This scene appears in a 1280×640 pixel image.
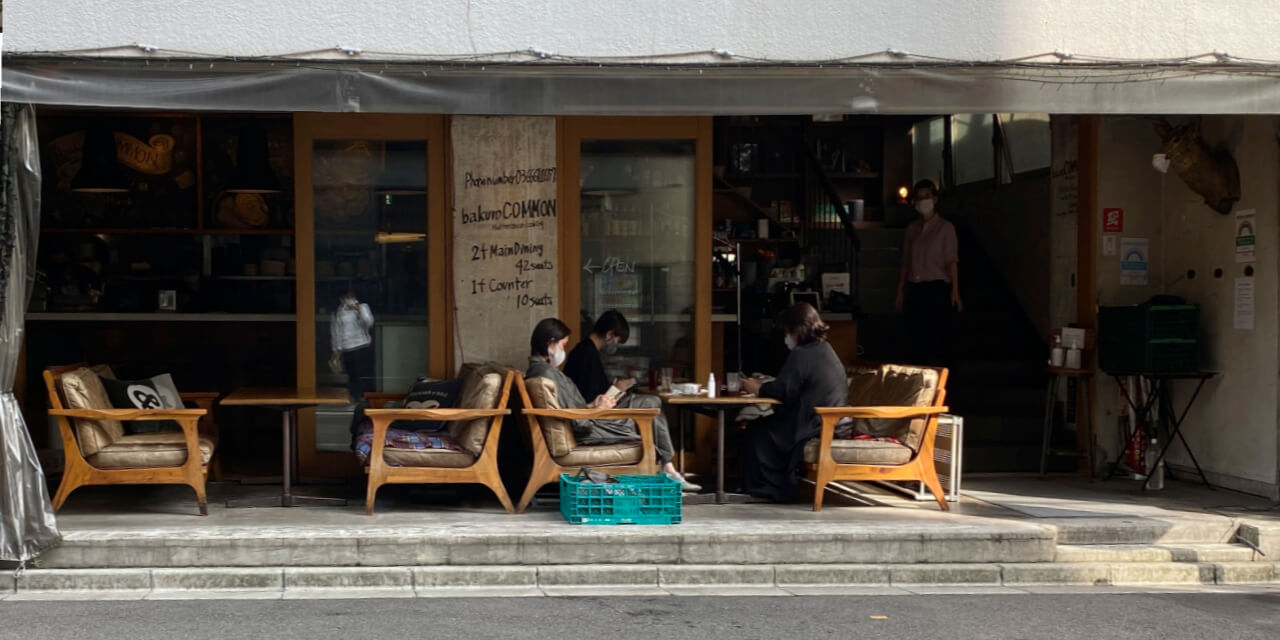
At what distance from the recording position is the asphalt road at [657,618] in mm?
6016

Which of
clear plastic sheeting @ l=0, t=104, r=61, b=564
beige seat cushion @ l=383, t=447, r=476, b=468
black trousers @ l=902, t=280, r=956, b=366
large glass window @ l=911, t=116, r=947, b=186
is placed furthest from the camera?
large glass window @ l=911, t=116, r=947, b=186

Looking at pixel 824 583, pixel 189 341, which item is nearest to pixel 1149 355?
pixel 824 583

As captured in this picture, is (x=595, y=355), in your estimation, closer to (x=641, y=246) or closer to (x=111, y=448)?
(x=641, y=246)

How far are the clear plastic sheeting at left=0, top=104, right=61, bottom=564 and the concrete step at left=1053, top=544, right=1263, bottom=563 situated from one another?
5.80 m

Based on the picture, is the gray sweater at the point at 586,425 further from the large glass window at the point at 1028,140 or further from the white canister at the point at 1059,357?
the large glass window at the point at 1028,140

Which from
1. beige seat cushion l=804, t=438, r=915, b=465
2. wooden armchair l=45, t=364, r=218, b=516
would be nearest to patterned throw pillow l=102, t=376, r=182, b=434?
wooden armchair l=45, t=364, r=218, b=516

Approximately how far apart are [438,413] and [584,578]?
1473 millimetres

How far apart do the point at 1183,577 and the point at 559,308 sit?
4610mm

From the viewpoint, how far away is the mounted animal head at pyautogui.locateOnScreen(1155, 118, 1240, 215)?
9234 mm

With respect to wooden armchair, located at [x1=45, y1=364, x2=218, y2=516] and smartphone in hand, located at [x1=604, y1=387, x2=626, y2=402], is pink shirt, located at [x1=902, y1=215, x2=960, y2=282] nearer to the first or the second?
smartphone in hand, located at [x1=604, y1=387, x2=626, y2=402]

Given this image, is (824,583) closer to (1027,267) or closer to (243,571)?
(243,571)

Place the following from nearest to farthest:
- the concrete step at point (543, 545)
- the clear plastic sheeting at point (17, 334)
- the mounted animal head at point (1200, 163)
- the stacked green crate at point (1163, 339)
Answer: the clear plastic sheeting at point (17, 334)
the concrete step at point (543, 545)
the mounted animal head at point (1200, 163)
the stacked green crate at point (1163, 339)

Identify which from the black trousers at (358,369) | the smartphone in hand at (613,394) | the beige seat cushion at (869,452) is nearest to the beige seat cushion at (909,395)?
the beige seat cushion at (869,452)

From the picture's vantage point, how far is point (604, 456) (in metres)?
8.34
